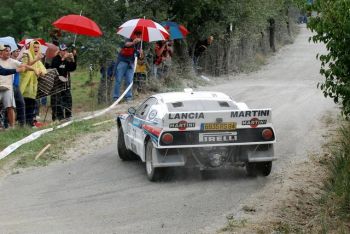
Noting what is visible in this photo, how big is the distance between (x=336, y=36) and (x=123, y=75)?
35.5 ft

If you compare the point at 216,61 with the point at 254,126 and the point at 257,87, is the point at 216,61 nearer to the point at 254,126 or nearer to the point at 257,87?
the point at 257,87

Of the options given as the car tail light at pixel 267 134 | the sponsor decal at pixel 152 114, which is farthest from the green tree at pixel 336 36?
the sponsor decal at pixel 152 114

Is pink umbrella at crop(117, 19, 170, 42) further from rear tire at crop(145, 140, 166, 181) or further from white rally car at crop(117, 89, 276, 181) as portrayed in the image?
rear tire at crop(145, 140, 166, 181)

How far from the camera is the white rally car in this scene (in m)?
9.94

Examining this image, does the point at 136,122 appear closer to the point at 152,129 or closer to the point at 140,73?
the point at 152,129

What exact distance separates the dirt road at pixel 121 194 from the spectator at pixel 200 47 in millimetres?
11641

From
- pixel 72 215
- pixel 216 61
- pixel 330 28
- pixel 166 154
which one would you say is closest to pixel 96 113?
pixel 166 154

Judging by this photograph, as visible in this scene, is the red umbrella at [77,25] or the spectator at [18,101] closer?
the spectator at [18,101]

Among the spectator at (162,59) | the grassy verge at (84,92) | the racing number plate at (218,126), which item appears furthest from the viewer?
the grassy verge at (84,92)

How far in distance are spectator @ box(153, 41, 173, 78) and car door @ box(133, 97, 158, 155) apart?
9.48 m

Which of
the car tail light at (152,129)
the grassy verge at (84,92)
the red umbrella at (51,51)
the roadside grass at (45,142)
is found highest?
the red umbrella at (51,51)

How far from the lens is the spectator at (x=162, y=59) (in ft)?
68.7

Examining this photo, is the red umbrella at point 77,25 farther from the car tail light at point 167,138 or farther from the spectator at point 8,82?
the car tail light at point 167,138

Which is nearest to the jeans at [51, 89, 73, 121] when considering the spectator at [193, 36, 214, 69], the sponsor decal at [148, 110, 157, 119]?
the sponsor decal at [148, 110, 157, 119]
